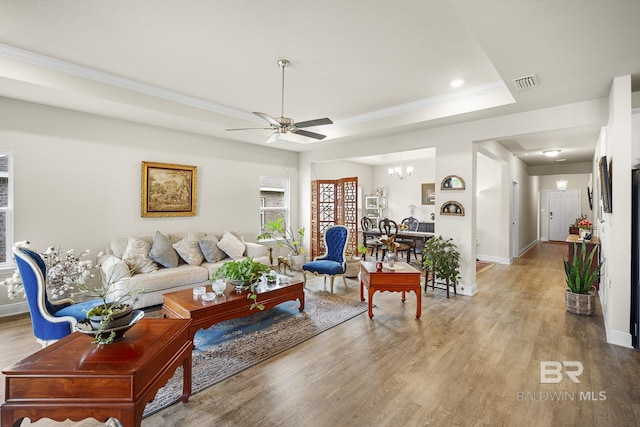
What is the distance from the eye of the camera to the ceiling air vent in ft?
10.4

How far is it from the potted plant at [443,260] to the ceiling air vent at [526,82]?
2384mm

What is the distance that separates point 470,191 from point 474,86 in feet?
5.15

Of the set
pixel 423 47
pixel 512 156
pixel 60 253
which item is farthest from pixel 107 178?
pixel 512 156

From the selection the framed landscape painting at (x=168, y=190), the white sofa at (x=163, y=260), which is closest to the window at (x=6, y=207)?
the white sofa at (x=163, y=260)

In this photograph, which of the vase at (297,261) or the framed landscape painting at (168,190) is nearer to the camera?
the framed landscape painting at (168,190)

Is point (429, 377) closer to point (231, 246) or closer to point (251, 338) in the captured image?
point (251, 338)

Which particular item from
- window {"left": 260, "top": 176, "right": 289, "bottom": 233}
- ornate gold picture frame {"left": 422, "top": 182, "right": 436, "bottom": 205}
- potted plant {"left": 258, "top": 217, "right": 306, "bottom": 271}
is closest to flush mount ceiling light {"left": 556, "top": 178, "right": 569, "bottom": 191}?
ornate gold picture frame {"left": 422, "top": 182, "right": 436, "bottom": 205}

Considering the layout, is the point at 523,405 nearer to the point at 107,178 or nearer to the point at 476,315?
the point at 476,315

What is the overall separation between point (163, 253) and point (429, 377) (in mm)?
3885

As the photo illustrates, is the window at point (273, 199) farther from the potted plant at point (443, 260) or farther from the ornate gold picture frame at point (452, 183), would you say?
the ornate gold picture frame at point (452, 183)

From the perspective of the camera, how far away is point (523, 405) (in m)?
2.16

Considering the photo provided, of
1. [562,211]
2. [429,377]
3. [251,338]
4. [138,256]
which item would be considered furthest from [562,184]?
[138,256]

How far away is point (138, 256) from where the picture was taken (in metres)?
4.31

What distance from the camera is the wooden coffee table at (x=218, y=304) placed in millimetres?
2916
